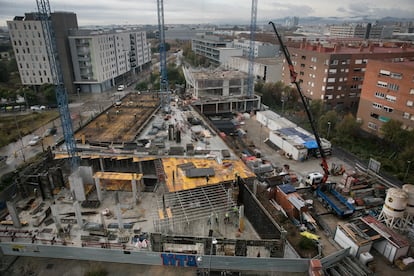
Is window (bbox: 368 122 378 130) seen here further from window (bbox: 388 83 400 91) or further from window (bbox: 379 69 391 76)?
window (bbox: 379 69 391 76)

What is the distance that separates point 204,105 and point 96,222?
25.3m

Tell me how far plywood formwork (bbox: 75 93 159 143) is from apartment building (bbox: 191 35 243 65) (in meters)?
33.9

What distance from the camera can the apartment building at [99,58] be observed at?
1757 inches

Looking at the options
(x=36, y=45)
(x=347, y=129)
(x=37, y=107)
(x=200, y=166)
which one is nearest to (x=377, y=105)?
(x=347, y=129)

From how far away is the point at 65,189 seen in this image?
64.5ft

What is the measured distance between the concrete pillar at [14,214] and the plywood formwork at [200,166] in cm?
863

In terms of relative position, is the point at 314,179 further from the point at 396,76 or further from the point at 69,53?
the point at 69,53

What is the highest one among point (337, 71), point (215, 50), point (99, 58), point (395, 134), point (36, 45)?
point (36, 45)

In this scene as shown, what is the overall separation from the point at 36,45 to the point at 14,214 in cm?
3561

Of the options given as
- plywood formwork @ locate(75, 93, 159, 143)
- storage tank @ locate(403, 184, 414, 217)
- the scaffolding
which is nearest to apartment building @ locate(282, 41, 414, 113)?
plywood formwork @ locate(75, 93, 159, 143)

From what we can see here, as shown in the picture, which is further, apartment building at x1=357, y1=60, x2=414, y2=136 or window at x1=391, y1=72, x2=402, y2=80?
window at x1=391, y1=72, x2=402, y2=80

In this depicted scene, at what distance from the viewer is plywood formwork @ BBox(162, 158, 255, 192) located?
55.2 ft

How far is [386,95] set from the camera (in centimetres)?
2795

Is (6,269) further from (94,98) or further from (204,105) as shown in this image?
(94,98)
